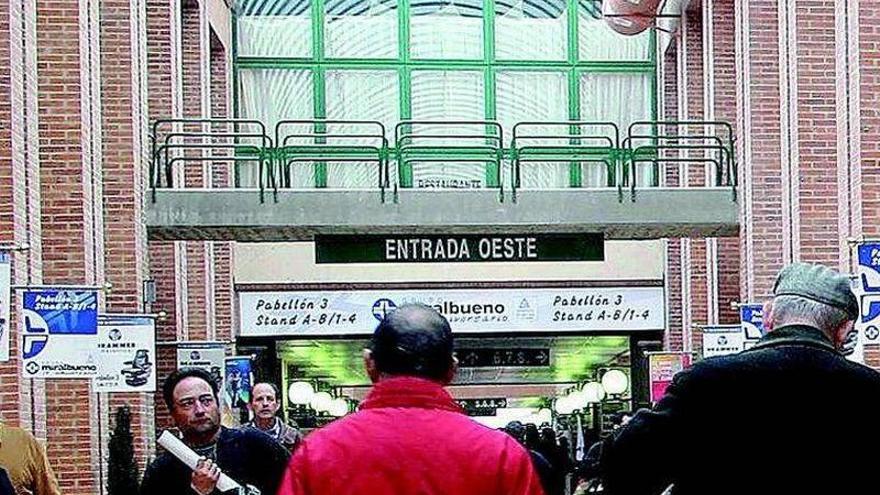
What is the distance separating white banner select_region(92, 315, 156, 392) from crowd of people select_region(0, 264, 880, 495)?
480 inches

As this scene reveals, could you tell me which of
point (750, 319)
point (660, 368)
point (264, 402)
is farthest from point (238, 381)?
point (264, 402)

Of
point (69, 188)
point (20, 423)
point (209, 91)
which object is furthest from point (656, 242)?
point (20, 423)

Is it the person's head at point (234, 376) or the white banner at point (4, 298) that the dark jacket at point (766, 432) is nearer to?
the white banner at point (4, 298)

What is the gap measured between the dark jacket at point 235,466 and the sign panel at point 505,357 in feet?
78.8

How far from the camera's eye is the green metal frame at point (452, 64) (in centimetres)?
2756

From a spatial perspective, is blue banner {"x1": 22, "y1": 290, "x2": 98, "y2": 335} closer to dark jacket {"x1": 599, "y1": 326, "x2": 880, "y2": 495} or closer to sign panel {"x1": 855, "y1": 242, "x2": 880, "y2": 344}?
sign panel {"x1": 855, "y1": 242, "x2": 880, "y2": 344}

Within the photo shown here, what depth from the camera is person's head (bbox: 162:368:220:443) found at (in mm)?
6348

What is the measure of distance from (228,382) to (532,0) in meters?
8.62

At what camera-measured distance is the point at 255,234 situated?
2175 cm

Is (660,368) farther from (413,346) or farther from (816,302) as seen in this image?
(413,346)

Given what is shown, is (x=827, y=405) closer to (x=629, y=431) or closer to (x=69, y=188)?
(x=629, y=431)

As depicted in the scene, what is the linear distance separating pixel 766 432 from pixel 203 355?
1726 centimetres

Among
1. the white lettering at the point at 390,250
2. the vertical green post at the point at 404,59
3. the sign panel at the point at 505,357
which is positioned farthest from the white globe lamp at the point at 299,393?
the white lettering at the point at 390,250

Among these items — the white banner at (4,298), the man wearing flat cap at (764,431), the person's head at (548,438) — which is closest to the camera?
the man wearing flat cap at (764,431)
